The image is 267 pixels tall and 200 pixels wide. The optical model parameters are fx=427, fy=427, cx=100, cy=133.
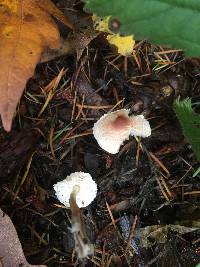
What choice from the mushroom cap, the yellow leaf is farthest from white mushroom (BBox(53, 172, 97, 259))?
the yellow leaf

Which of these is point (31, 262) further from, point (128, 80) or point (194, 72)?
point (194, 72)

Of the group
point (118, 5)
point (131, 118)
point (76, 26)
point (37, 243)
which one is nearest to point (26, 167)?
point (37, 243)

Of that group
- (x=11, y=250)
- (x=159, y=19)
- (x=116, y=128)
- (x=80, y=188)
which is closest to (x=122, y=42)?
(x=116, y=128)

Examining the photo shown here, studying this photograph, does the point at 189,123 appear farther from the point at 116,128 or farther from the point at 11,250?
the point at 11,250

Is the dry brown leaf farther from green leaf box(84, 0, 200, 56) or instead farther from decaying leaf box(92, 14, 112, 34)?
green leaf box(84, 0, 200, 56)

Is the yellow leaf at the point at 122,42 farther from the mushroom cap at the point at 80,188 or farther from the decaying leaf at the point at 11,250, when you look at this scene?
the decaying leaf at the point at 11,250

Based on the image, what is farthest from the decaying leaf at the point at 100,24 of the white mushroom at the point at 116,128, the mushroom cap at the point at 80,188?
the mushroom cap at the point at 80,188
